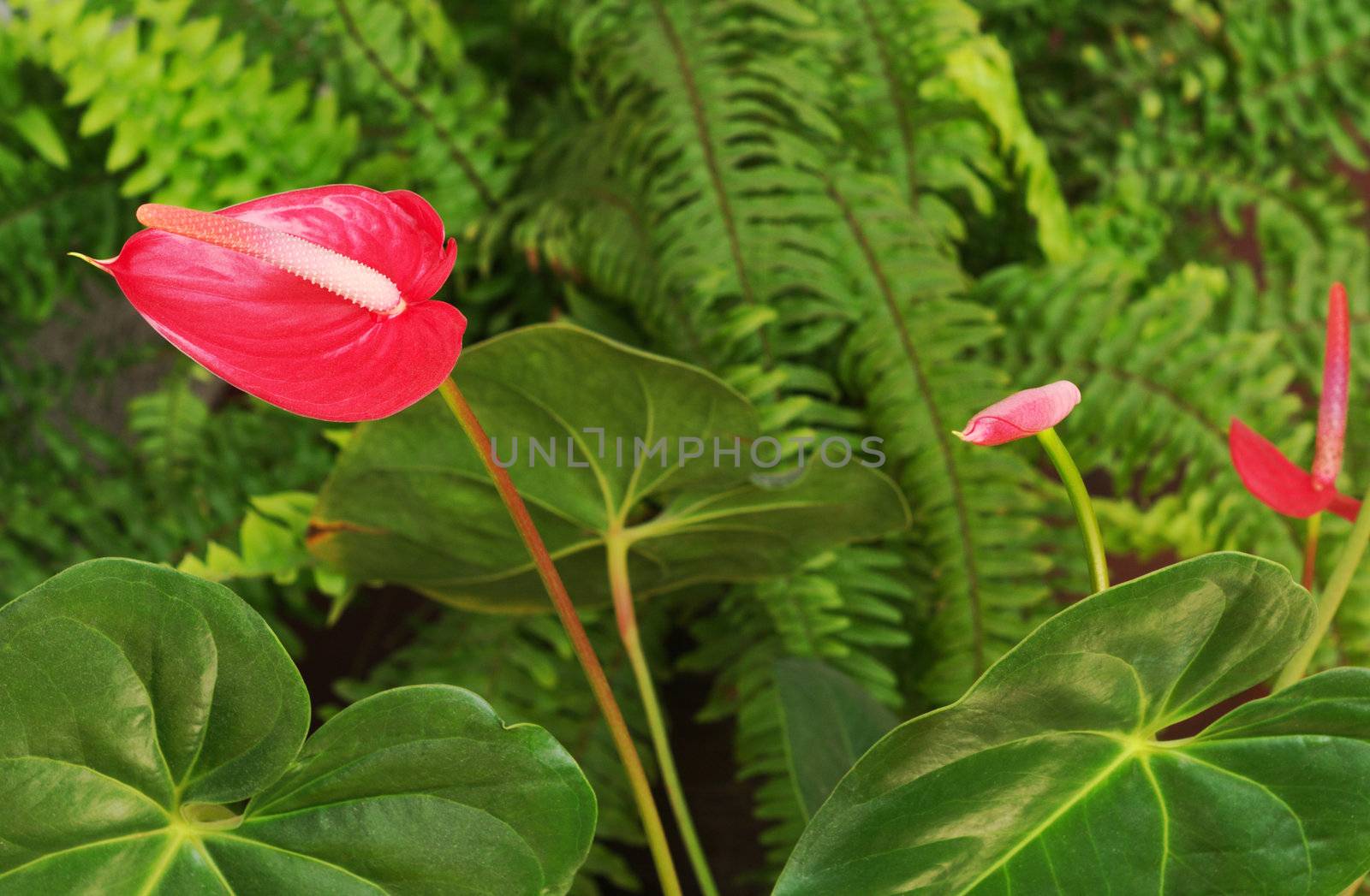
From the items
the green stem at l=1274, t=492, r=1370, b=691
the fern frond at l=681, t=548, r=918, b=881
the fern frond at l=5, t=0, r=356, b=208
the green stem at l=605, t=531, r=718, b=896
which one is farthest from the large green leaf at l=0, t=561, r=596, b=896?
the fern frond at l=5, t=0, r=356, b=208

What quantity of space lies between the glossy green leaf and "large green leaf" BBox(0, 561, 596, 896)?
153mm

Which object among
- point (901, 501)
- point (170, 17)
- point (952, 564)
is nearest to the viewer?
point (901, 501)

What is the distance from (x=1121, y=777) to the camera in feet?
1.11

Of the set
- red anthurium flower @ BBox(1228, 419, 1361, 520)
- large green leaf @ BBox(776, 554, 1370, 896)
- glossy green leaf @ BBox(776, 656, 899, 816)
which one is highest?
red anthurium flower @ BBox(1228, 419, 1361, 520)

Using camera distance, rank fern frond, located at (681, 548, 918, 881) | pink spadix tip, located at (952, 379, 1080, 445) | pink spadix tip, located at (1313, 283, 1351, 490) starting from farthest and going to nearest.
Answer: fern frond, located at (681, 548, 918, 881) → pink spadix tip, located at (1313, 283, 1351, 490) → pink spadix tip, located at (952, 379, 1080, 445)

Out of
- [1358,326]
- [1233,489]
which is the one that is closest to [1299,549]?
[1233,489]

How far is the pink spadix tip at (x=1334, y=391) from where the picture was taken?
38 centimetres

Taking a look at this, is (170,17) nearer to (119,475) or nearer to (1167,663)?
(119,475)

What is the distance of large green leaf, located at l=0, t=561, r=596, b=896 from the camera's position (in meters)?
0.31

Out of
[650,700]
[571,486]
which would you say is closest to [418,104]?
[571,486]

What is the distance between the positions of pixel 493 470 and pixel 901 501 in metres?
0.25

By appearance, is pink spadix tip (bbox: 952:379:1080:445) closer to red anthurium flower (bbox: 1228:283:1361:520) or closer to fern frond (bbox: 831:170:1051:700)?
red anthurium flower (bbox: 1228:283:1361:520)

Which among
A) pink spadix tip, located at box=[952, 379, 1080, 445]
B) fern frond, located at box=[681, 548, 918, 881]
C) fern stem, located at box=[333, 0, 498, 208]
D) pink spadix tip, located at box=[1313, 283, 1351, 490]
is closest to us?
pink spadix tip, located at box=[952, 379, 1080, 445]

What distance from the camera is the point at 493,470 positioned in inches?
13.6
